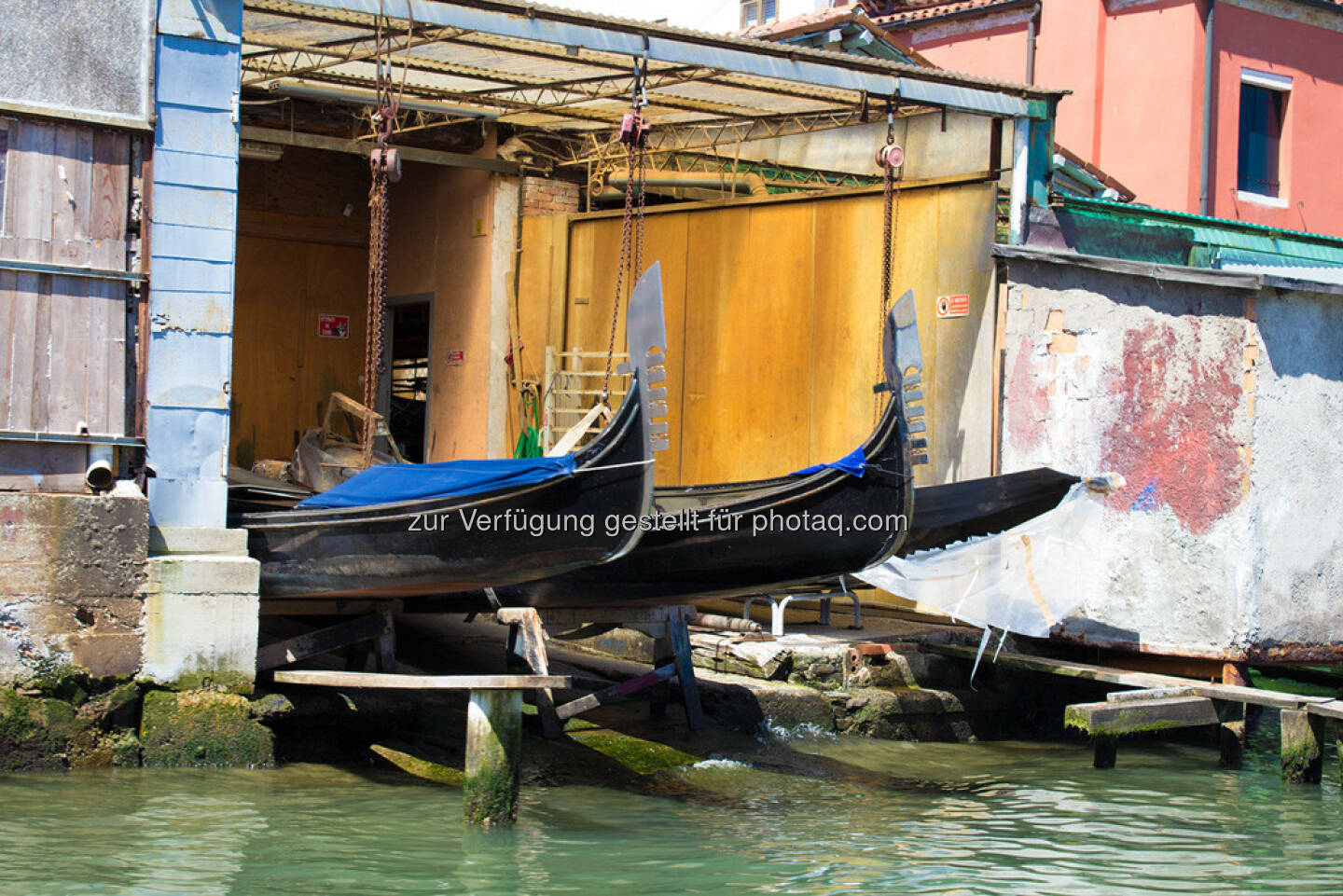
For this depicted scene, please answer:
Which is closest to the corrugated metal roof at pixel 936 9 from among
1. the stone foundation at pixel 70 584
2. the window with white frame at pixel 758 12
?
the window with white frame at pixel 758 12

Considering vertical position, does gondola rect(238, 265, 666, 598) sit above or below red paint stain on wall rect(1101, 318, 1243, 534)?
below

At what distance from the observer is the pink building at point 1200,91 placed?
1783 cm

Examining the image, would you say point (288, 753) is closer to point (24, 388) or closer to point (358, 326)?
point (24, 388)

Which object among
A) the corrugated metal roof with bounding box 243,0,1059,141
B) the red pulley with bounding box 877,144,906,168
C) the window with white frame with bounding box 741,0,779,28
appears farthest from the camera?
the window with white frame with bounding box 741,0,779,28

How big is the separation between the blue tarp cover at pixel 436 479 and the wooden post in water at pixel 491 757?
4.01 ft

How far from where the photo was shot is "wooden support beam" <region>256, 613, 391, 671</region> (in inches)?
312

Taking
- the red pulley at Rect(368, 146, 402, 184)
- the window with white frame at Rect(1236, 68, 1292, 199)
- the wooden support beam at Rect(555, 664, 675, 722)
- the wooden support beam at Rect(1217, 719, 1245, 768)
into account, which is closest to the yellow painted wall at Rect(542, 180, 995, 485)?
the wooden support beam at Rect(1217, 719, 1245, 768)

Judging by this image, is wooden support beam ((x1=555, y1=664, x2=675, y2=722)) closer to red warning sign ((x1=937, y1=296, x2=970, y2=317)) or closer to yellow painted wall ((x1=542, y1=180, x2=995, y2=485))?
yellow painted wall ((x1=542, y1=180, x2=995, y2=485))

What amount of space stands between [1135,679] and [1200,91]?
11.2m

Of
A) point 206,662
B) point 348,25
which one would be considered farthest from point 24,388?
point 348,25

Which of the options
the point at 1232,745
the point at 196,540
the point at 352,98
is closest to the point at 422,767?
the point at 196,540

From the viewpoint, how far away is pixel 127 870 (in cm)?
589

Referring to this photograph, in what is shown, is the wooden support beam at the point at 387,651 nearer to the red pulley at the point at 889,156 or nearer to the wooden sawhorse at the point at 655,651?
the wooden sawhorse at the point at 655,651

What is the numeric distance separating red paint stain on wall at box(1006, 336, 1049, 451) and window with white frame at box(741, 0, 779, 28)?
13.4 m
